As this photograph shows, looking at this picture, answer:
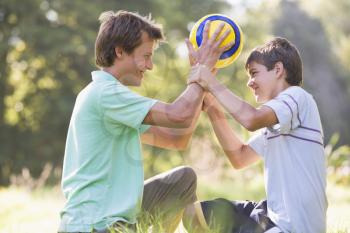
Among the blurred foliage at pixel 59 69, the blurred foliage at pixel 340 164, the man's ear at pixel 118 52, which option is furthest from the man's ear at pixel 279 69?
the blurred foliage at pixel 59 69

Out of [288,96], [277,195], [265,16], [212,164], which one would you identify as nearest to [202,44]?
[288,96]

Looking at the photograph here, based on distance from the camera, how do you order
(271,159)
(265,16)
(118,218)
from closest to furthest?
(118,218)
(271,159)
(265,16)

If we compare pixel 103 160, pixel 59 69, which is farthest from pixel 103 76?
pixel 59 69

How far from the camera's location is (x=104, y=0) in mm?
19250

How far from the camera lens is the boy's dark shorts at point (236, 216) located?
141 inches

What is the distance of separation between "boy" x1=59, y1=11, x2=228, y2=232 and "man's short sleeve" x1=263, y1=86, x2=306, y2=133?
0.48m

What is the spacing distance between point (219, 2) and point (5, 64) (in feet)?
25.7

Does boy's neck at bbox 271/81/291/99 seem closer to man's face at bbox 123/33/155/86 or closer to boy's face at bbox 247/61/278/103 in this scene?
boy's face at bbox 247/61/278/103

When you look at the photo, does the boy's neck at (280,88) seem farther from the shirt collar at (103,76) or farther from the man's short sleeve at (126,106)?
the shirt collar at (103,76)

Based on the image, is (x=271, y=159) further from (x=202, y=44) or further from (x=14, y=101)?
(x=14, y=101)

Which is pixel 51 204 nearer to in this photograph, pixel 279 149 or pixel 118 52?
pixel 118 52

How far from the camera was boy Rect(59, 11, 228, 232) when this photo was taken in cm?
333

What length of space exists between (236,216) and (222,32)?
119cm

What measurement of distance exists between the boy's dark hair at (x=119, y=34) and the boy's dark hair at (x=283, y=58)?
707 mm
